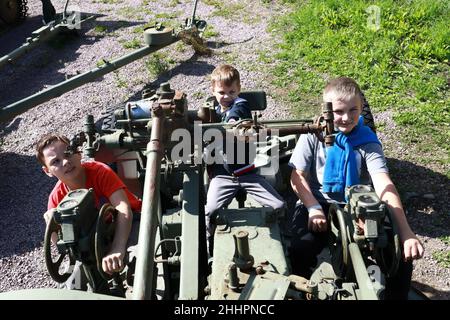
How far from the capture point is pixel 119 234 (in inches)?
129

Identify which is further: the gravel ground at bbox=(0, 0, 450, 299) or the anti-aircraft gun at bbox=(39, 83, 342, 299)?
the gravel ground at bbox=(0, 0, 450, 299)

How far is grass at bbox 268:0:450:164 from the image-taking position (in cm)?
671

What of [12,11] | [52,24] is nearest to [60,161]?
[52,24]

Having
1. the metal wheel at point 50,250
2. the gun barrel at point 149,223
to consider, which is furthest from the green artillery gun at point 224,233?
the metal wheel at point 50,250

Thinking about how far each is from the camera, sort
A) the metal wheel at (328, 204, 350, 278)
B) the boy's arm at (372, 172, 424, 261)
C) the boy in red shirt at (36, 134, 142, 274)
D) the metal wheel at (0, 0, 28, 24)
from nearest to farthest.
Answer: the boy's arm at (372, 172, 424, 261), the metal wheel at (328, 204, 350, 278), the boy in red shirt at (36, 134, 142, 274), the metal wheel at (0, 0, 28, 24)

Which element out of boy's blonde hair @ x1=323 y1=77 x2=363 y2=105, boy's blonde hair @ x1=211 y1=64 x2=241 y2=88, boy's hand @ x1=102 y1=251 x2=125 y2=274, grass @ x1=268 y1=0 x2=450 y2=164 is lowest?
boy's hand @ x1=102 y1=251 x2=125 y2=274

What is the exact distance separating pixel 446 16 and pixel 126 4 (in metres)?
6.49

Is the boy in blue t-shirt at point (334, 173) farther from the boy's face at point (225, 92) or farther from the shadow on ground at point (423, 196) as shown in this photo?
the shadow on ground at point (423, 196)

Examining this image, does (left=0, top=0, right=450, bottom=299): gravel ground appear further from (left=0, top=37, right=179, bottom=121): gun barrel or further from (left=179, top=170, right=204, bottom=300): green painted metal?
(left=179, top=170, right=204, bottom=300): green painted metal

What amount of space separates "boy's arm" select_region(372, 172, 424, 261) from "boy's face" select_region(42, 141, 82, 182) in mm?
2023

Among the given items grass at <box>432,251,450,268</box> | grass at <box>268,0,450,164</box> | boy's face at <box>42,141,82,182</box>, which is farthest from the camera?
grass at <box>268,0,450,164</box>

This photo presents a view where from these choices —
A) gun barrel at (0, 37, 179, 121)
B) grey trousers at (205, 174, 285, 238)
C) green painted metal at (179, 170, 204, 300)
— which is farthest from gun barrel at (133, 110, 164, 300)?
gun barrel at (0, 37, 179, 121)

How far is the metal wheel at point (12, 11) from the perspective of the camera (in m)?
10.7

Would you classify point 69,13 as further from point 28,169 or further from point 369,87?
point 369,87
